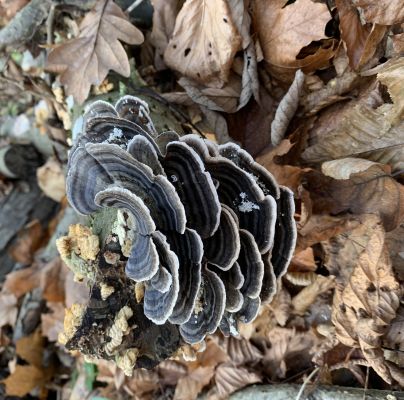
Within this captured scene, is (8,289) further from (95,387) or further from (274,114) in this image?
(274,114)

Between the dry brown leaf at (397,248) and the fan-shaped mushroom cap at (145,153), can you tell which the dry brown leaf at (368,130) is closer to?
the dry brown leaf at (397,248)

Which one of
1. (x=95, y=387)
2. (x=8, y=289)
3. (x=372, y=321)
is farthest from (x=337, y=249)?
(x=8, y=289)

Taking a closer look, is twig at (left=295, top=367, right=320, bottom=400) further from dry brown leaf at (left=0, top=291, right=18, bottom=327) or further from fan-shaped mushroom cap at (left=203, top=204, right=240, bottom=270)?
dry brown leaf at (left=0, top=291, right=18, bottom=327)

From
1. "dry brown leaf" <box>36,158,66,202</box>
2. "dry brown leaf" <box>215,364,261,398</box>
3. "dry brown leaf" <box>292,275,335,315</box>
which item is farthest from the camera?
"dry brown leaf" <box>36,158,66,202</box>

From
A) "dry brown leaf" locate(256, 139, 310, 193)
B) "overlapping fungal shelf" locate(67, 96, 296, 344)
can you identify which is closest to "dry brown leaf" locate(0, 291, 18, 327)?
"overlapping fungal shelf" locate(67, 96, 296, 344)

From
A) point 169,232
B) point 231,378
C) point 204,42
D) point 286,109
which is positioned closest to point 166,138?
point 169,232
